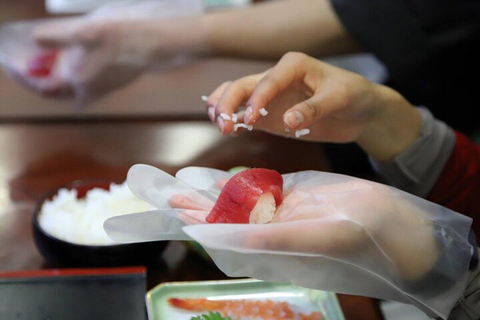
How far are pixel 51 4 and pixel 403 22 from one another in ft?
4.09

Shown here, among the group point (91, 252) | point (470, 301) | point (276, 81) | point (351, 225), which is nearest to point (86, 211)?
point (91, 252)

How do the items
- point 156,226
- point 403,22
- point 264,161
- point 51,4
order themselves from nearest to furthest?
point 156,226
point 264,161
point 403,22
point 51,4

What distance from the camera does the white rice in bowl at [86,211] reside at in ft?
3.04

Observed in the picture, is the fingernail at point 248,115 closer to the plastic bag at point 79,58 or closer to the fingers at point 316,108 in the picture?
the fingers at point 316,108

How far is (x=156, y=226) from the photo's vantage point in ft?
2.30

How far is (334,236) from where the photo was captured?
667 millimetres

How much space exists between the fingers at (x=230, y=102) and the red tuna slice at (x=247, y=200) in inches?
3.2

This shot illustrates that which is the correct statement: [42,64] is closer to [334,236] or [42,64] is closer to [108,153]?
[108,153]

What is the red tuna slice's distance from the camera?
2.31 feet

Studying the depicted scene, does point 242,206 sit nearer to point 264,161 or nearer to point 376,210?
point 376,210

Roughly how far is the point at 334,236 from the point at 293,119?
0.54 ft

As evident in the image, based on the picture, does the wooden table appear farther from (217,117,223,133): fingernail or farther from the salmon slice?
(217,117,223,133): fingernail

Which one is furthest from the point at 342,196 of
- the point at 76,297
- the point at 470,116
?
the point at 470,116

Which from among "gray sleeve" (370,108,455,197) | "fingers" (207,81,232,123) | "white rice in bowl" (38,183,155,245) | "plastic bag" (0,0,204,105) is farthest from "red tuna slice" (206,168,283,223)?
"plastic bag" (0,0,204,105)
